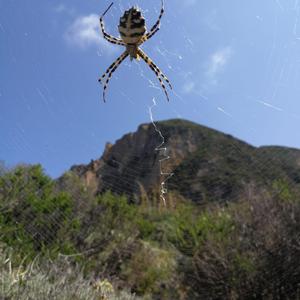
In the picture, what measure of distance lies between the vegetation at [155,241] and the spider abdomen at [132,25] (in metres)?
2.16

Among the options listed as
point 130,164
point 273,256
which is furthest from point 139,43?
point 130,164

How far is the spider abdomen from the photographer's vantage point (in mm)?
4008

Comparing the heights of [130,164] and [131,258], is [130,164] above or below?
above

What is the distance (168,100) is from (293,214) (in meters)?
3.40

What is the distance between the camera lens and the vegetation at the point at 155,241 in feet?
22.0

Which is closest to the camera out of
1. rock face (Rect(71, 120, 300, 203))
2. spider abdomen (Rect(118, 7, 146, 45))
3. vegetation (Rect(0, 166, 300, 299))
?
spider abdomen (Rect(118, 7, 146, 45))

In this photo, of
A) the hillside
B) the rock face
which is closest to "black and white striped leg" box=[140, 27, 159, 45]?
the hillside

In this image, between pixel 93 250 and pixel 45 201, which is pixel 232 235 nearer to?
pixel 93 250

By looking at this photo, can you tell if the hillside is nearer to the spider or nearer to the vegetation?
the vegetation

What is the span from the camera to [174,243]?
10.1m

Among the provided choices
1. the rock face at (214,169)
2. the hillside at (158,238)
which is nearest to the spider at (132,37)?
the hillside at (158,238)

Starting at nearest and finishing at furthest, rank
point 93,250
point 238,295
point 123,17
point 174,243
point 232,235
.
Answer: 1. point 123,17
2. point 238,295
3. point 232,235
4. point 93,250
5. point 174,243

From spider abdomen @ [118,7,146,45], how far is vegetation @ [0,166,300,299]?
2.16 m

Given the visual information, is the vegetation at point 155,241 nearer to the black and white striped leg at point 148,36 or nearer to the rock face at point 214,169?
the rock face at point 214,169
